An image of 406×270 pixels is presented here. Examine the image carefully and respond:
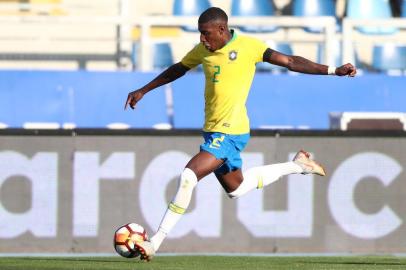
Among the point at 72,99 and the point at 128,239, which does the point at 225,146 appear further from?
the point at 72,99

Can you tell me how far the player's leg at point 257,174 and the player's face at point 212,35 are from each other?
Answer: 3.47 feet

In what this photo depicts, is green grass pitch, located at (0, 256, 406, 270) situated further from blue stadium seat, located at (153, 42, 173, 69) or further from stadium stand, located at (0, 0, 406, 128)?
blue stadium seat, located at (153, 42, 173, 69)

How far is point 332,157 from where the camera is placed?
15.8 metres

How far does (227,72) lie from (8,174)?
486cm

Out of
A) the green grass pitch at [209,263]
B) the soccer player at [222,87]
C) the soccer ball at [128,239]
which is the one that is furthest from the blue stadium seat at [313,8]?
the soccer ball at [128,239]

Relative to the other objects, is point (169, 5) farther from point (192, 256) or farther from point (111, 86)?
point (192, 256)

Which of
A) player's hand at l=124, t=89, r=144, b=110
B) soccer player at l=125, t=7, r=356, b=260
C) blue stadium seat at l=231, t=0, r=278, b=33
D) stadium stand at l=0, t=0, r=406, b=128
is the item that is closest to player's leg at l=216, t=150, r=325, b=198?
soccer player at l=125, t=7, r=356, b=260

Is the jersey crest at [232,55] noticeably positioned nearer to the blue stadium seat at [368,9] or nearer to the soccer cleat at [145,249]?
the soccer cleat at [145,249]

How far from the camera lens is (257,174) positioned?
12.2m

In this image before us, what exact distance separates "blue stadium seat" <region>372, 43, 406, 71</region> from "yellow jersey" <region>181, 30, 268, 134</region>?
8.50m

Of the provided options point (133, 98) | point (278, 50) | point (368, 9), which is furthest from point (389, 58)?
A: point (133, 98)

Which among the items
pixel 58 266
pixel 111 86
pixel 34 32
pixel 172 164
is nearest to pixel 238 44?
pixel 58 266

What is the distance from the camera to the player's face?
11.1m

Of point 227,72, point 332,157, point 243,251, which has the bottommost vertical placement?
point 243,251
